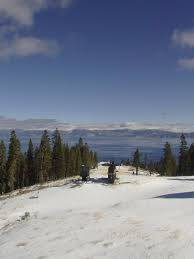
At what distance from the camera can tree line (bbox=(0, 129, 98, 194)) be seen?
82.2 meters

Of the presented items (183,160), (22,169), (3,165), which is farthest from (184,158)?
(3,165)

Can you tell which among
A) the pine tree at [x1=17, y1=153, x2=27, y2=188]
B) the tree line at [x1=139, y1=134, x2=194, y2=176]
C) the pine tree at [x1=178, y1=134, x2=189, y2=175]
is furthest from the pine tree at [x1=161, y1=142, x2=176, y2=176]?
the pine tree at [x1=17, y1=153, x2=27, y2=188]

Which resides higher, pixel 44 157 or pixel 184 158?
pixel 44 157

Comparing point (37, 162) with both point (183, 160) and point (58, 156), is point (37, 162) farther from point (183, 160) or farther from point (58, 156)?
point (183, 160)

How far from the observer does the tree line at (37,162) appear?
82250 millimetres

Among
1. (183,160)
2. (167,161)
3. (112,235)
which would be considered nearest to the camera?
(112,235)

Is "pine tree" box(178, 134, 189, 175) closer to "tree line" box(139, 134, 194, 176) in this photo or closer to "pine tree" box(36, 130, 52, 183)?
"tree line" box(139, 134, 194, 176)

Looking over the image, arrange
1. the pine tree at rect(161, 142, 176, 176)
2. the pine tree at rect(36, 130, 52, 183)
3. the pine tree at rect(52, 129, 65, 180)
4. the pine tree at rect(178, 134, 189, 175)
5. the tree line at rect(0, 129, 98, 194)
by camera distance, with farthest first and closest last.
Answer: the pine tree at rect(161, 142, 176, 176), the pine tree at rect(178, 134, 189, 175), the pine tree at rect(52, 129, 65, 180), the pine tree at rect(36, 130, 52, 183), the tree line at rect(0, 129, 98, 194)

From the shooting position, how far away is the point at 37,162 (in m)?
91.1

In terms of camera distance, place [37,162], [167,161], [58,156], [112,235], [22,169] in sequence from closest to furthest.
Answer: [112,235], [37,162], [58,156], [22,169], [167,161]

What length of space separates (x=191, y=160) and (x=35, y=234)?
85.5m

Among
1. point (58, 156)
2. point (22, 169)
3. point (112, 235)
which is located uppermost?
point (58, 156)

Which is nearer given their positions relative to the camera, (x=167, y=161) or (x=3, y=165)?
(x=3, y=165)

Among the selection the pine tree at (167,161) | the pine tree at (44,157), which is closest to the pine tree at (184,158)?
the pine tree at (167,161)
